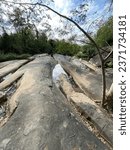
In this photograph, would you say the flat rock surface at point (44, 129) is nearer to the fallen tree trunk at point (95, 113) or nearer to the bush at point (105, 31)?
the fallen tree trunk at point (95, 113)

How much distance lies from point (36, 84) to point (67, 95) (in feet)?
2.95

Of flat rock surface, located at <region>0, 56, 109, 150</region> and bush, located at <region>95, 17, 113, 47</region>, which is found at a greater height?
bush, located at <region>95, 17, 113, 47</region>

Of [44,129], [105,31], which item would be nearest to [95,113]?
[44,129]

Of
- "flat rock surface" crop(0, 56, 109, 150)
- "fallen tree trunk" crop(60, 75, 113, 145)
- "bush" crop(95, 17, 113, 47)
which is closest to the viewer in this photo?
"flat rock surface" crop(0, 56, 109, 150)

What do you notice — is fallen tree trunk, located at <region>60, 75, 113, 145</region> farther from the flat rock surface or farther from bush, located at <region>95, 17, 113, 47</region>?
bush, located at <region>95, 17, 113, 47</region>

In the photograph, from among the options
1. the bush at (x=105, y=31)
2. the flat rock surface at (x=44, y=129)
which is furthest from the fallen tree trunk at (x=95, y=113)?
the bush at (x=105, y=31)

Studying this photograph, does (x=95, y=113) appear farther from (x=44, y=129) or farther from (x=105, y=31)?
(x=105, y=31)

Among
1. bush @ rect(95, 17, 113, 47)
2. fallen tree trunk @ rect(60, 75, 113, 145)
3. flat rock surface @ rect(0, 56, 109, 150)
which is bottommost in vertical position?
fallen tree trunk @ rect(60, 75, 113, 145)

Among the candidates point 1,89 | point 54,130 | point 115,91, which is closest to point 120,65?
point 115,91

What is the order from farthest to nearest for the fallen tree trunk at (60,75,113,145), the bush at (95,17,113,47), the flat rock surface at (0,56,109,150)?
the bush at (95,17,113,47) → the fallen tree trunk at (60,75,113,145) → the flat rock surface at (0,56,109,150)

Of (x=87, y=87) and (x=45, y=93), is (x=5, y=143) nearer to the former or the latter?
(x=45, y=93)

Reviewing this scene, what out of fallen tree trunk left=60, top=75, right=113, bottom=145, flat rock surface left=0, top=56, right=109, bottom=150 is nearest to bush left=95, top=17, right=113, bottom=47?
fallen tree trunk left=60, top=75, right=113, bottom=145

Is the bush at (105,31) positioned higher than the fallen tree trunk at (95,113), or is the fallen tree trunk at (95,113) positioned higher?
the bush at (105,31)

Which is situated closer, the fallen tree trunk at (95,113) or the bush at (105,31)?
the fallen tree trunk at (95,113)
